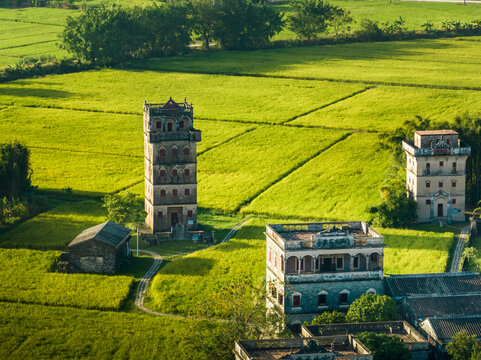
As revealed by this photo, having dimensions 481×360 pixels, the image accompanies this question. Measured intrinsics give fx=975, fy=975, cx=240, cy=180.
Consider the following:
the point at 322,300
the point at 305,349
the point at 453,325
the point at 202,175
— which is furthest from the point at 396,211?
the point at 305,349

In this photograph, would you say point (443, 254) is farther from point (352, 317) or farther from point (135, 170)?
point (135, 170)

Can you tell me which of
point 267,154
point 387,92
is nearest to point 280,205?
point 267,154

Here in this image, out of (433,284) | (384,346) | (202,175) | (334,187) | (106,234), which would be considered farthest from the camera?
(202,175)

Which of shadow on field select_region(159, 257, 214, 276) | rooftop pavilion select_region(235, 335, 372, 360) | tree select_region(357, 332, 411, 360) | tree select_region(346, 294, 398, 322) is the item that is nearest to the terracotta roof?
shadow on field select_region(159, 257, 214, 276)

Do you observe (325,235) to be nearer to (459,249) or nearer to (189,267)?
(189,267)

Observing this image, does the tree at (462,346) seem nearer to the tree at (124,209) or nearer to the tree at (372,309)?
the tree at (372,309)

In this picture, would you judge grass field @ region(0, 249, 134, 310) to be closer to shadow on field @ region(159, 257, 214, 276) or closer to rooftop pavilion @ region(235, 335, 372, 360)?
Answer: shadow on field @ region(159, 257, 214, 276)
